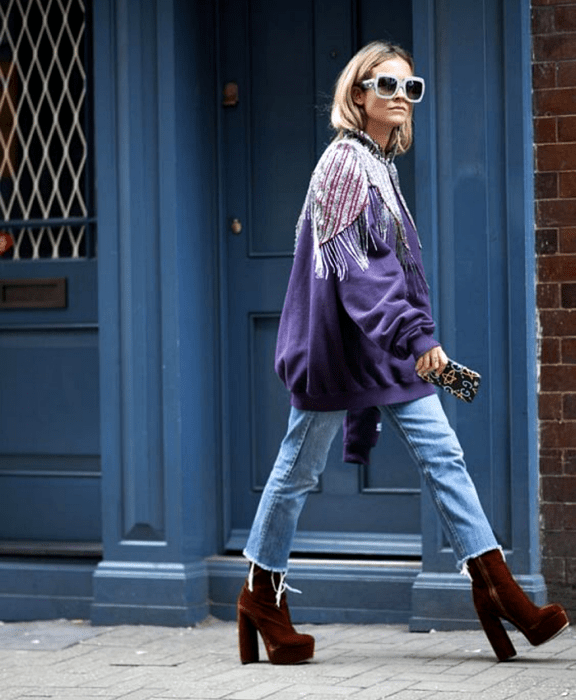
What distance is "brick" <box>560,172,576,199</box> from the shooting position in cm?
619

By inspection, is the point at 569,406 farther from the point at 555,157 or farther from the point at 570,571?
the point at 555,157

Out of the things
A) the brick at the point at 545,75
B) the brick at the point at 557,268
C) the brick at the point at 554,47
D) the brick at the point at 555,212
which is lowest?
the brick at the point at 557,268

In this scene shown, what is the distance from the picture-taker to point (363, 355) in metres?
5.36

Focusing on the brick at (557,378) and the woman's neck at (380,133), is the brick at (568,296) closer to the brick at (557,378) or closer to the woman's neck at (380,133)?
the brick at (557,378)

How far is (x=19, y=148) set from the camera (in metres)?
7.22

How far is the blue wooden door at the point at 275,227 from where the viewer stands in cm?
668

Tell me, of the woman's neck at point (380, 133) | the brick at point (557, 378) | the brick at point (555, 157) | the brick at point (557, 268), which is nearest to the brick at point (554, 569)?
the brick at point (557, 378)

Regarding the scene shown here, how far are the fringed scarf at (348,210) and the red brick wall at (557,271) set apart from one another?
3.29 ft

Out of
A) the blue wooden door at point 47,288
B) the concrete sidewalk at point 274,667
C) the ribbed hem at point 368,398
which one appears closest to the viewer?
the concrete sidewalk at point 274,667

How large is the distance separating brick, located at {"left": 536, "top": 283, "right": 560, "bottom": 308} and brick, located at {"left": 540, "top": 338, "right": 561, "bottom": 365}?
129mm

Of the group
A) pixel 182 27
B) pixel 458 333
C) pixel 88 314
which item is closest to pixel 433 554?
pixel 458 333

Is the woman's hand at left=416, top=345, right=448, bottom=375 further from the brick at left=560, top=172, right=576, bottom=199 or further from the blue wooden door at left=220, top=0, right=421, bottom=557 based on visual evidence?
the blue wooden door at left=220, top=0, right=421, bottom=557

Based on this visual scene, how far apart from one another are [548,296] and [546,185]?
0.42m

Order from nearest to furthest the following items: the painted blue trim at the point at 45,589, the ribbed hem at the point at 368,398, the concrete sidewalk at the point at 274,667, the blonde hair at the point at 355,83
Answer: the concrete sidewalk at the point at 274,667 → the ribbed hem at the point at 368,398 → the blonde hair at the point at 355,83 → the painted blue trim at the point at 45,589
